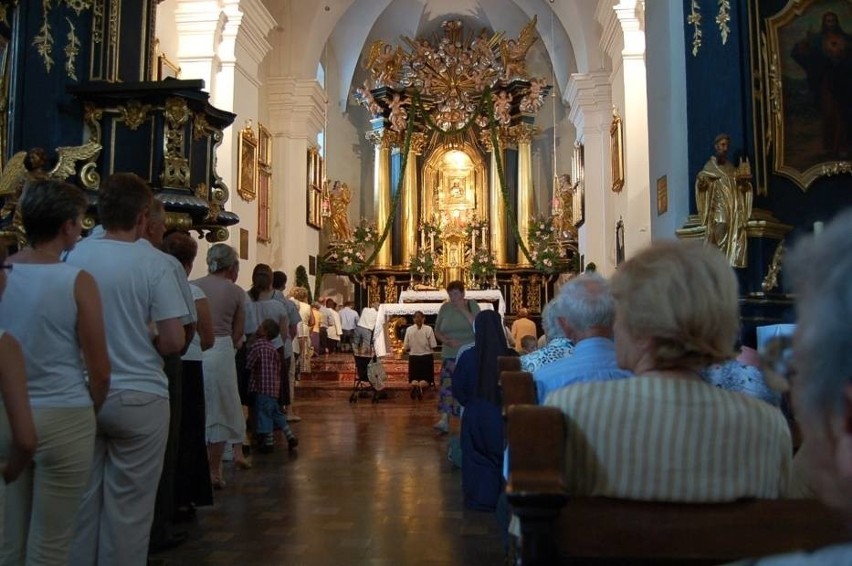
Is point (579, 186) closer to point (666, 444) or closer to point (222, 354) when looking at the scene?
point (222, 354)

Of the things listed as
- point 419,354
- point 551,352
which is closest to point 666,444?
point 551,352

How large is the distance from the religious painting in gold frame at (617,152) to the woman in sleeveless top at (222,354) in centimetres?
895

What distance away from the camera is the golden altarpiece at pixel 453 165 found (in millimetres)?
18016

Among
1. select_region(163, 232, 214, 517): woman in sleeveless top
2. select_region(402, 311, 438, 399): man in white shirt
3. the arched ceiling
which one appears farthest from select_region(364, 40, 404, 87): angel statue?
select_region(163, 232, 214, 517): woman in sleeveless top

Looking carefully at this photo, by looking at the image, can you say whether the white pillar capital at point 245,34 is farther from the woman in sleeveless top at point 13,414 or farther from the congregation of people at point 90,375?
the woman in sleeveless top at point 13,414

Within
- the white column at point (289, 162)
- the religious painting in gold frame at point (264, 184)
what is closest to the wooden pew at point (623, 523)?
the religious painting in gold frame at point (264, 184)

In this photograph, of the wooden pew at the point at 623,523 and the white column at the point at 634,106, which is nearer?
the wooden pew at the point at 623,523

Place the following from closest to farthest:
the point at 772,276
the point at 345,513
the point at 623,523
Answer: the point at 623,523 → the point at 345,513 → the point at 772,276

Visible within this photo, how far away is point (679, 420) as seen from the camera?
1.39m

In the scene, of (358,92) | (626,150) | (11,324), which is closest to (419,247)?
(358,92)

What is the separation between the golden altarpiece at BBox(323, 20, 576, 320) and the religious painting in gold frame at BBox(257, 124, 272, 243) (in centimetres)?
298

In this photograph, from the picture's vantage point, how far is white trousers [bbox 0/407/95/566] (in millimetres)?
2203

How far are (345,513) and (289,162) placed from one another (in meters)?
11.8

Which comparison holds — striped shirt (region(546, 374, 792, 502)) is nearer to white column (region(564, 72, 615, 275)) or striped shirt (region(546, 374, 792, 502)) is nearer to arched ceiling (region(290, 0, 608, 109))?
white column (region(564, 72, 615, 275))
